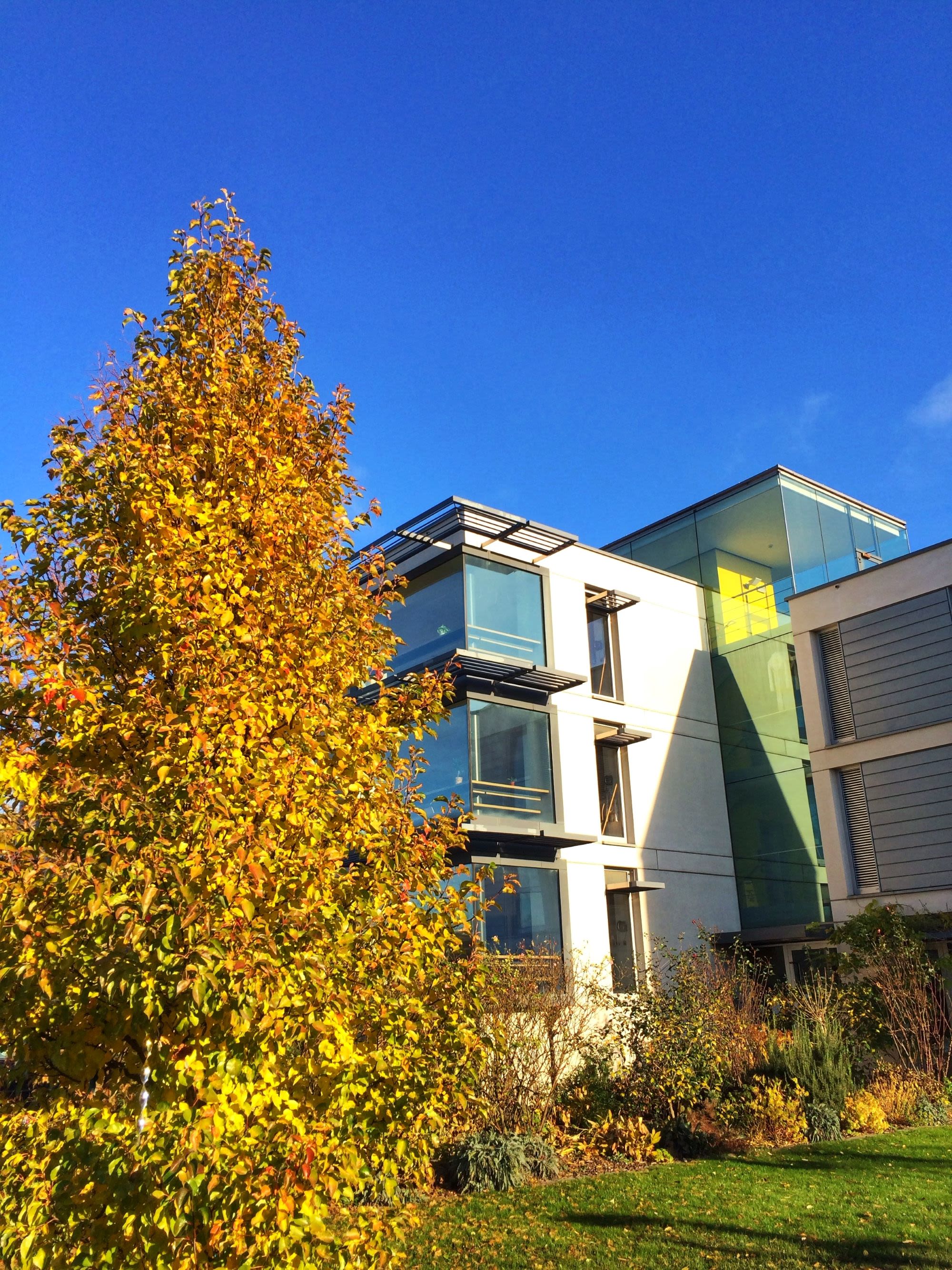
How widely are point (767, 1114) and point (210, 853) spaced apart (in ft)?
40.9

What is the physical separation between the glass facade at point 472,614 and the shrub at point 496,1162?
9.71m

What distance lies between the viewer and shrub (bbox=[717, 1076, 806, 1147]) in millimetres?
13742

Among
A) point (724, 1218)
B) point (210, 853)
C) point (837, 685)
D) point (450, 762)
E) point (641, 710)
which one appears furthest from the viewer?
point (641, 710)

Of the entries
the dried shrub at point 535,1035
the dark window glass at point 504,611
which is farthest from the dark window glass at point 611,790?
the dried shrub at point 535,1035

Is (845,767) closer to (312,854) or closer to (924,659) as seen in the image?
(924,659)

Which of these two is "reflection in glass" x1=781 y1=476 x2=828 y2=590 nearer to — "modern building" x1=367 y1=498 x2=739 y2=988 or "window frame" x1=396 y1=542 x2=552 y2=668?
"modern building" x1=367 y1=498 x2=739 y2=988

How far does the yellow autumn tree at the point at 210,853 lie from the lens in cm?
419

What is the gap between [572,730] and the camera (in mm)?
22266

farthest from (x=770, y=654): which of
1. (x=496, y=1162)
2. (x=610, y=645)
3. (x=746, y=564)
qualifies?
(x=496, y=1162)

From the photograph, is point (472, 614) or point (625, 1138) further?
point (472, 614)

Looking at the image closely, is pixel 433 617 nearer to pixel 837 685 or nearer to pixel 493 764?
pixel 493 764

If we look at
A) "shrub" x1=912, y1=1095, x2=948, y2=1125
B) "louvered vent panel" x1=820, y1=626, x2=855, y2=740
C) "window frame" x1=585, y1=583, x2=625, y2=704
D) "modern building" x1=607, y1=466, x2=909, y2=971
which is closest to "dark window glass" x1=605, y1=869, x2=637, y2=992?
"modern building" x1=607, y1=466, x2=909, y2=971

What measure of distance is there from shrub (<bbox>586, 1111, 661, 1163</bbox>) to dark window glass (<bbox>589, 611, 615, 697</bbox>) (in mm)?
11460

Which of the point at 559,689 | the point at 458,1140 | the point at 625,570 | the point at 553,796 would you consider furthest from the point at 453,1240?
the point at 625,570
